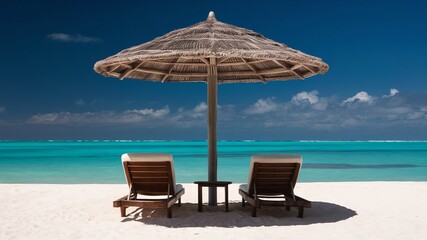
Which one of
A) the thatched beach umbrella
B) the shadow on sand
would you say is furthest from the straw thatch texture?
the shadow on sand

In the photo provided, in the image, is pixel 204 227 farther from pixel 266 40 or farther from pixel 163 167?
pixel 266 40

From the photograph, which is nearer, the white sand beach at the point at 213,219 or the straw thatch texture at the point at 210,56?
the white sand beach at the point at 213,219

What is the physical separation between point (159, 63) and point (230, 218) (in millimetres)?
2727

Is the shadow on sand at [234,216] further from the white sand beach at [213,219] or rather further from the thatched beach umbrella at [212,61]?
the thatched beach umbrella at [212,61]

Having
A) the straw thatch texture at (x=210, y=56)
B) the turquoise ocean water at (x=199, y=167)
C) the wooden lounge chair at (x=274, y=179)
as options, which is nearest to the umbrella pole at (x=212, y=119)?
the straw thatch texture at (x=210, y=56)

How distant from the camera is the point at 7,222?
521cm

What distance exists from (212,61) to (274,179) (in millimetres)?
1865

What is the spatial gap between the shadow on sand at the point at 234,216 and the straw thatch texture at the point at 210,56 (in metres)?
1.80

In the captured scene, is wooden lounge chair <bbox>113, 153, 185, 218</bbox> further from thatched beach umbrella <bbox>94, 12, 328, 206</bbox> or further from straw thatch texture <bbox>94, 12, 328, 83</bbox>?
straw thatch texture <bbox>94, 12, 328, 83</bbox>

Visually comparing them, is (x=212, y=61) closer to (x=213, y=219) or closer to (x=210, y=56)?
(x=210, y=56)

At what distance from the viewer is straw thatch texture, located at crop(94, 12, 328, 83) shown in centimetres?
498

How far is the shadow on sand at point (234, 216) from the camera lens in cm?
504

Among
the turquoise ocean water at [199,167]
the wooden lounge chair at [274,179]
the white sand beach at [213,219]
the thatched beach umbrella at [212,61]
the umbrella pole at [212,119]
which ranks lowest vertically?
the turquoise ocean water at [199,167]

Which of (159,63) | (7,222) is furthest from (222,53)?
(7,222)
